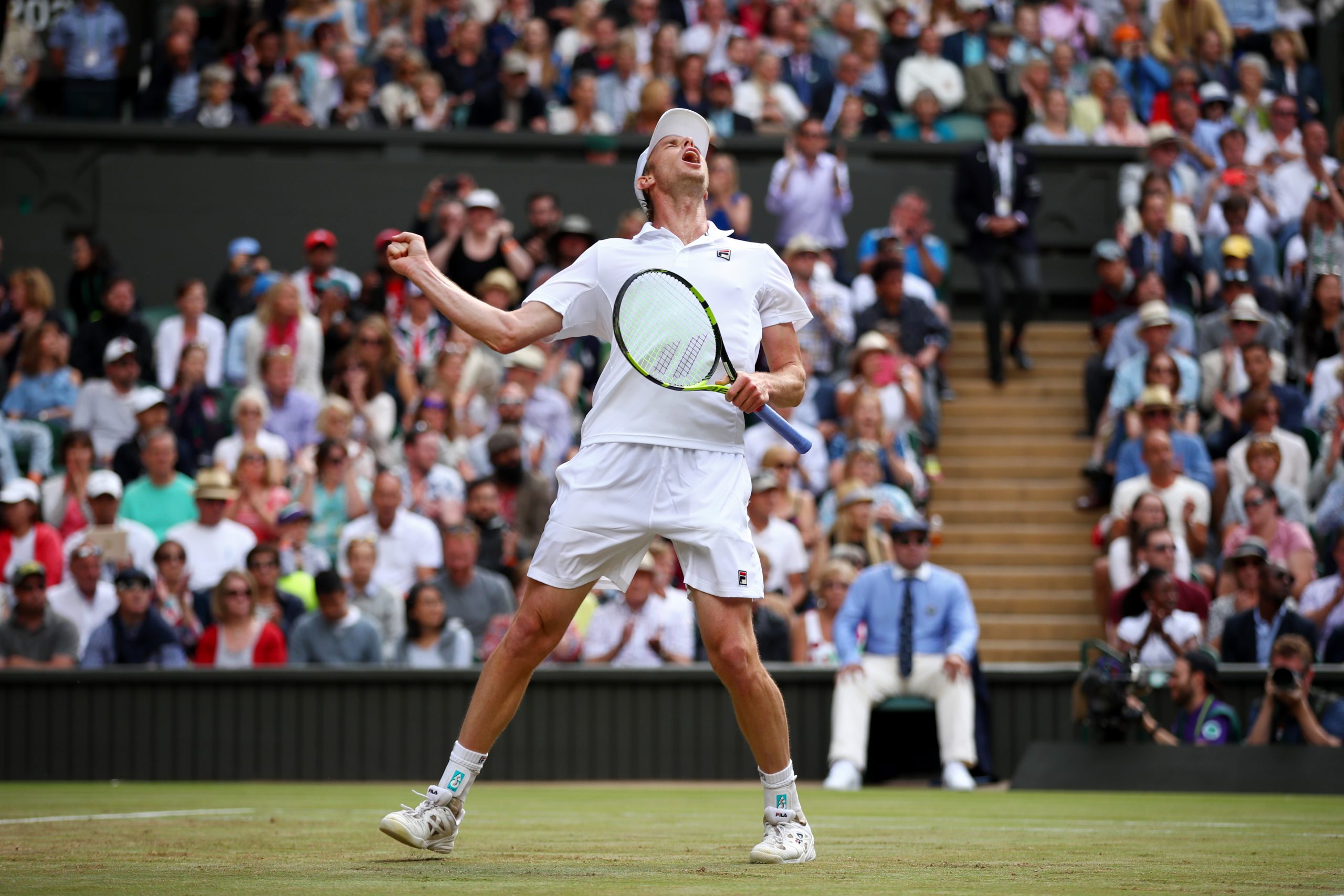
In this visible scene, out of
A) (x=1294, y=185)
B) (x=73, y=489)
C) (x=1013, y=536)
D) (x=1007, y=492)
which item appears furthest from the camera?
(x=1294, y=185)

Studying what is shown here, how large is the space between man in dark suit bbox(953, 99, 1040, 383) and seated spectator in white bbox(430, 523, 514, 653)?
6398 mm

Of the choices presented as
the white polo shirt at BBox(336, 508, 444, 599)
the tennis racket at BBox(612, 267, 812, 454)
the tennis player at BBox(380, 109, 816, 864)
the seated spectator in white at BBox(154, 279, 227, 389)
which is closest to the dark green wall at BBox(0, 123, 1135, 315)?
the seated spectator in white at BBox(154, 279, 227, 389)

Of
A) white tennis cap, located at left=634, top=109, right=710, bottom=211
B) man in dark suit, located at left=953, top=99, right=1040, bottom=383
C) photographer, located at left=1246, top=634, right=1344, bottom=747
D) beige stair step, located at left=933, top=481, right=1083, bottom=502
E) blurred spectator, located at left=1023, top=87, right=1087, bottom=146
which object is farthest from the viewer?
blurred spectator, located at left=1023, top=87, right=1087, bottom=146

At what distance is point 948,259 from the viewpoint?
18656 mm

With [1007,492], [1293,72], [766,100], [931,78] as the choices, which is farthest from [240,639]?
[1293,72]

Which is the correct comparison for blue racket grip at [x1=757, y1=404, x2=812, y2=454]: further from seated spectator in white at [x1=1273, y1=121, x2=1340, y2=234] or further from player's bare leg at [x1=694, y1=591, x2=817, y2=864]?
seated spectator in white at [x1=1273, y1=121, x2=1340, y2=234]

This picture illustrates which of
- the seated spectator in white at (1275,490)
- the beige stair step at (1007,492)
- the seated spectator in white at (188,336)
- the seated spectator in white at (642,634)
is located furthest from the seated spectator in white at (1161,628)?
the seated spectator in white at (188,336)

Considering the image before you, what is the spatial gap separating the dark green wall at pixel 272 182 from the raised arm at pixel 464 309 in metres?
13.0

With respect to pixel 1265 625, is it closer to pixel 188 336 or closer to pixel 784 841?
pixel 784 841

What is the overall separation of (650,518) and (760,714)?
2.35ft

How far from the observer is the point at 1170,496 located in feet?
47.3

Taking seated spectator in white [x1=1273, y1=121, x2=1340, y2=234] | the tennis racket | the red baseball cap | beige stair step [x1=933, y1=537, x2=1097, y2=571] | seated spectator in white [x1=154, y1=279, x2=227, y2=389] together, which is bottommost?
beige stair step [x1=933, y1=537, x2=1097, y2=571]

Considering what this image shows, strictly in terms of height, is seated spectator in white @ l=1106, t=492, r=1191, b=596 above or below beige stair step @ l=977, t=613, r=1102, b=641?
above

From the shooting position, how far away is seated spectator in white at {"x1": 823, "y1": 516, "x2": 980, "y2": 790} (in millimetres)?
12250
